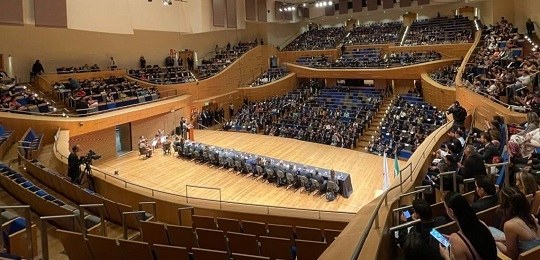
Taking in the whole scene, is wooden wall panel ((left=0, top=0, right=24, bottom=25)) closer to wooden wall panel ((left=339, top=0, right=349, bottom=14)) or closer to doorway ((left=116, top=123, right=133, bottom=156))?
doorway ((left=116, top=123, right=133, bottom=156))

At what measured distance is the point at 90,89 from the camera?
1151 centimetres

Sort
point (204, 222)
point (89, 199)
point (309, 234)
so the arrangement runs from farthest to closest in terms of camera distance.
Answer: point (89, 199) < point (204, 222) < point (309, 234)

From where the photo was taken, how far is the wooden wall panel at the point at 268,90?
16656 mm

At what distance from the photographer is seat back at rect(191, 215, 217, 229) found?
4753 mm

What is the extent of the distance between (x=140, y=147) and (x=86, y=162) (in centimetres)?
482

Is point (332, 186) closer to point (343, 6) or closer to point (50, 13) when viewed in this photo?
point (50, 13)

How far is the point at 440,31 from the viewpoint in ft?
55.0

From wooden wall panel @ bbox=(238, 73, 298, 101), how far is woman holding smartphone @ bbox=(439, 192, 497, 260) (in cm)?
1503

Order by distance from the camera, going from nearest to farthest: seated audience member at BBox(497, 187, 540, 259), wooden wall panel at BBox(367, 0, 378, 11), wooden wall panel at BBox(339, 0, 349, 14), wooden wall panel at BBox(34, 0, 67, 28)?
seated audience member at BBox(497, 187, 540, 259)
wooden wall panel at BBox(34, 0, 67, 28)
wooden wall panel at BBox(367, 0, 378, 11)
wooden wall panel at BBox(339, 0, 349, 14)

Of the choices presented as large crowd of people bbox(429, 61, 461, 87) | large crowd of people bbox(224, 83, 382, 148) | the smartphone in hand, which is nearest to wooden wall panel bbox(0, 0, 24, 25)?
large crowd of people bbox(224, 83, 382, 148)

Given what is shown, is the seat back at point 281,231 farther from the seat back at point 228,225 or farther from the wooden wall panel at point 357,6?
the wooden wall panel at point 357,6

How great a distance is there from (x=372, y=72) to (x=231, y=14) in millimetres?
6613

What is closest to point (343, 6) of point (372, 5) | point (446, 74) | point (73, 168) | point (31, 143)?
point (372, 5)

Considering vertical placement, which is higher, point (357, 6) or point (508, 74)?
point (357, 6)
